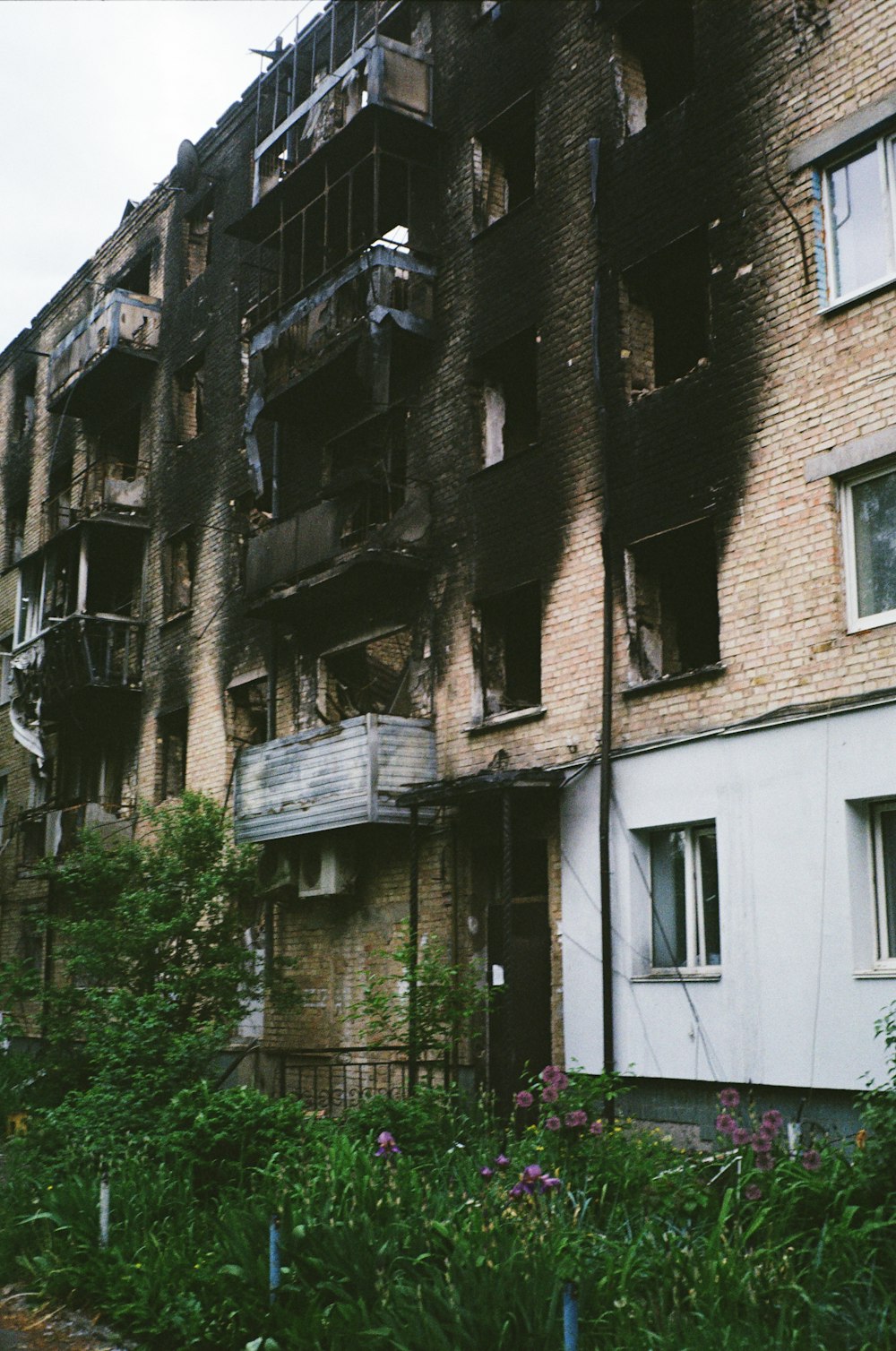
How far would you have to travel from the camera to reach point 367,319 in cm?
1633

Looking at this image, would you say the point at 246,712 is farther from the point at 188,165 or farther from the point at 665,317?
the point at 188,165

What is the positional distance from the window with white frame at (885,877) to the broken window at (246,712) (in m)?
10.9

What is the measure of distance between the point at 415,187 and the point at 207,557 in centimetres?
693

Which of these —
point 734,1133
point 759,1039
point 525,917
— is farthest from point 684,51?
point 734,1133

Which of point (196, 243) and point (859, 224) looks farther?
point (196, 243)

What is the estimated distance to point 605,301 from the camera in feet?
46.7

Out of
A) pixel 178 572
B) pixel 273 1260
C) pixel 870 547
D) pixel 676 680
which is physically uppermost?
pixel 178 572

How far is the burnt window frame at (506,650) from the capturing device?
599 inches

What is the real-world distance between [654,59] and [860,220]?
4429mm

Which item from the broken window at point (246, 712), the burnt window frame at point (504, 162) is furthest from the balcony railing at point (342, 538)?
the burnt window frame at point (504, 162)

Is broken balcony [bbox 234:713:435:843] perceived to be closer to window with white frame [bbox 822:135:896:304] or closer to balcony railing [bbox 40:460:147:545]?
window with white frame [bbox 822:135:896:304]

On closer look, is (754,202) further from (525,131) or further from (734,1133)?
(734,1133)

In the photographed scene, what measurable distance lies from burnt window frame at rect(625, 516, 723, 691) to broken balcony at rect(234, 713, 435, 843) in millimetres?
3212

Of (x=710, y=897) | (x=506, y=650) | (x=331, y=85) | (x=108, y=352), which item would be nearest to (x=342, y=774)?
(x=506, y=650)
